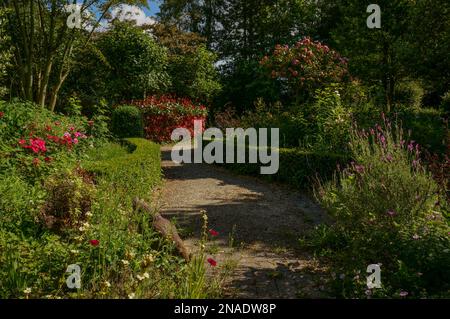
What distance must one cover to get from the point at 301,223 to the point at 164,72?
15.1 m

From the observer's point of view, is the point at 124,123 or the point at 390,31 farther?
the point at 390,31

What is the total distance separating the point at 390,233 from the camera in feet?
14.3

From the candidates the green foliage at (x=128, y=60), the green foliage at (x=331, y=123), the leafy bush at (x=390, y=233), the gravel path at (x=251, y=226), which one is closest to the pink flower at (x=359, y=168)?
the leafy bush at (x=390, y=233)

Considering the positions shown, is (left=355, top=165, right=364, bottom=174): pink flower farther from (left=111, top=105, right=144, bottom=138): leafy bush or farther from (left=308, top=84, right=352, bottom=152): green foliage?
(left=111, top=105, right=144, bottom=138): leafy bush

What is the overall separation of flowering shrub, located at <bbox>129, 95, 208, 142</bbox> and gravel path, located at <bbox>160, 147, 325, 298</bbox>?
687 centimetres

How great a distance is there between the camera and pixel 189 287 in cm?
341

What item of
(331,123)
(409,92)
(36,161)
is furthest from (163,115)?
(409,92)

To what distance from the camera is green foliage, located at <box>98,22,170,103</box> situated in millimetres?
18328

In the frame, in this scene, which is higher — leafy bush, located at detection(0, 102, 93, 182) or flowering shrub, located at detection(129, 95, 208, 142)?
flowering shrub, located at detection(129, 95, 208, 142)

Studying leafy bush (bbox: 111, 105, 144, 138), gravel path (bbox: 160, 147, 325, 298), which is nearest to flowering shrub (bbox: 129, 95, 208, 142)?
leafy bush (bbox: 111, 105, 144, 138)

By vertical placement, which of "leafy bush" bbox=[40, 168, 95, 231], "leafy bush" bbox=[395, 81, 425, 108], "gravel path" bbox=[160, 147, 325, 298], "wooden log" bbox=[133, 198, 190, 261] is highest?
"leafy bush" bbox=[395, 81, 425, 108]

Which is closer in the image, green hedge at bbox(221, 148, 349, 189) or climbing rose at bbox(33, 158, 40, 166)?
climbing rose at bbox(33, 158, 40, 166)

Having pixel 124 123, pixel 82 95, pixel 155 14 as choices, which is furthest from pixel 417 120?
pixel 155 14

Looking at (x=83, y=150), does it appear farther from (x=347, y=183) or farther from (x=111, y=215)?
(x=347, y=183)
